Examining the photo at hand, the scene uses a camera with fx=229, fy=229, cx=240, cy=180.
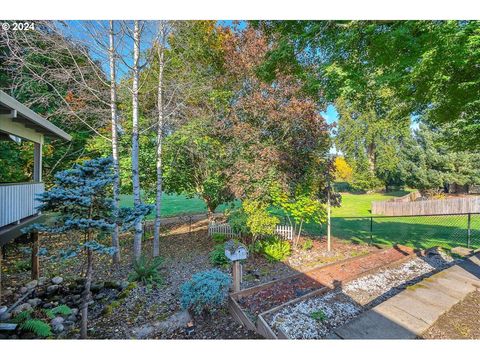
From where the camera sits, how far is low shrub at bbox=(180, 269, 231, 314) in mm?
2344

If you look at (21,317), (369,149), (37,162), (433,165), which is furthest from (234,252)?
(369,149)

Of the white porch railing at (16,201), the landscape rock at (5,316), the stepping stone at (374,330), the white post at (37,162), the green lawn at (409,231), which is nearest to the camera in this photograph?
the stepping stone at (374,330)

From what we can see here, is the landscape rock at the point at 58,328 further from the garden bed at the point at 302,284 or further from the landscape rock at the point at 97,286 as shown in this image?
the garden bed at the point at 302,284

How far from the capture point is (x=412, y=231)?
6488 mm

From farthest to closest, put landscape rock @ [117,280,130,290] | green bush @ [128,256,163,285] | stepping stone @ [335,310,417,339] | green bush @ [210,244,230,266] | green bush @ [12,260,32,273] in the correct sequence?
green bush @ [210,244,230,266] → green bush @ [12,260,32,273] → green bush @ [128,256,163,285] → landscape rock @ [117,280,130,290] → stepping stone @ [335,310,417,339]

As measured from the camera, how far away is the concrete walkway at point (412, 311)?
1.96m

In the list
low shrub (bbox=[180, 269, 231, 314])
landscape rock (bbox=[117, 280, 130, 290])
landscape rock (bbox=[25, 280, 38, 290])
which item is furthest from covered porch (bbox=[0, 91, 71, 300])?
low shrub (bbox=[180, 269, 231, 314])

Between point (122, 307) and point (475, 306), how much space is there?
12.5 ft

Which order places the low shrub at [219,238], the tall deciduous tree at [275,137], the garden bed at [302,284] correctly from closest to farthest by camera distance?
the garden bed at [302,284] < the tall deciduous tree at [275,137] < the low shrub at [219,238]

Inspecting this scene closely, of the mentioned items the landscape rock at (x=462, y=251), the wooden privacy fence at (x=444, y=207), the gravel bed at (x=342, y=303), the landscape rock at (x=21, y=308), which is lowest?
the landscape rock at (x=21, y=308)

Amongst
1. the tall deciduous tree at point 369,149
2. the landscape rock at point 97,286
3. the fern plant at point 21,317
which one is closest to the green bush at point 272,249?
the landscape rock at point 97,286

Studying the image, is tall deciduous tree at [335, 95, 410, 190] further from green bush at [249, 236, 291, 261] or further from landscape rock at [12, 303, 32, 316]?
landscape rock at [12, 303, 32, 316]

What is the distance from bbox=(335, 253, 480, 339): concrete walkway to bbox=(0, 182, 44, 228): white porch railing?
11.4 feet

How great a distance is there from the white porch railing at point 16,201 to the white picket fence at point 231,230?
349 cm
